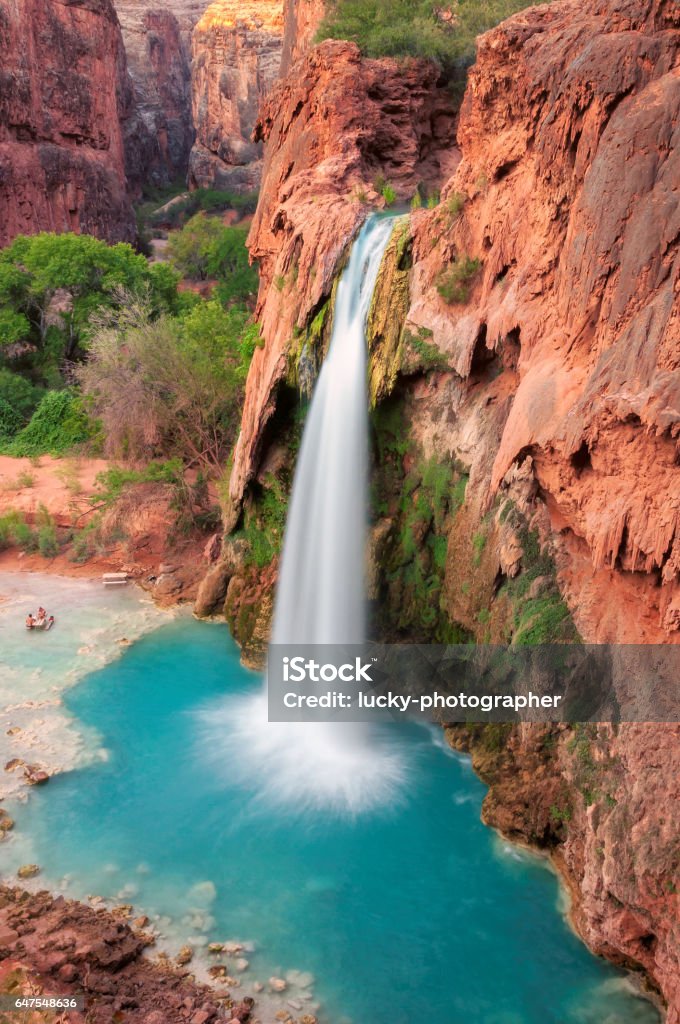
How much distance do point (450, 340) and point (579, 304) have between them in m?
3.15

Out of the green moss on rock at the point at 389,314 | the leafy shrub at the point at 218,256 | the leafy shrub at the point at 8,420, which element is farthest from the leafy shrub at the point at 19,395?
the green moss on rock at the point at 389,314

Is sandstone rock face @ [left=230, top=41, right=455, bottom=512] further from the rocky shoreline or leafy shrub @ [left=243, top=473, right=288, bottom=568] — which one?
the rocky shoreline

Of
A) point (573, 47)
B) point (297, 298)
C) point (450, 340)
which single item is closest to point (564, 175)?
point (573, 47)

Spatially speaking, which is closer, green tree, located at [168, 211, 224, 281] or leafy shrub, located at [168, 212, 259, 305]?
leafy shrub, located at [168, 212, 259, 305]

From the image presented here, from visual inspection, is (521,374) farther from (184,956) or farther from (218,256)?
(218,256)

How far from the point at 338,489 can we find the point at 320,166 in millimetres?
6978

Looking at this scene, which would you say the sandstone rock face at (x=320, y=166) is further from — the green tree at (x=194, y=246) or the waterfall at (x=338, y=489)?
the green tree at (x=194, y=246)

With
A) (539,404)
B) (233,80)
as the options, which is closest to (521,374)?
(539,404)

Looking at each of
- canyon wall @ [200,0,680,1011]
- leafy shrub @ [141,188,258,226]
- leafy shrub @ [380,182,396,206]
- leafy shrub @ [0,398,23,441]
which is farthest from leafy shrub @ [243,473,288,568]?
leafy shrub @ [141,188,258,226]

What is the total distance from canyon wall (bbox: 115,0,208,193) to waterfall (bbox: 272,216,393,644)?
161ft

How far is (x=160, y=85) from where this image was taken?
57531 millimetres

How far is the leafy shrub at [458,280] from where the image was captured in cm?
1082

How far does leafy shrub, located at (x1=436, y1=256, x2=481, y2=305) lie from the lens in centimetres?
1082

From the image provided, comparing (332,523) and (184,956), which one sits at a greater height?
(332,523)
